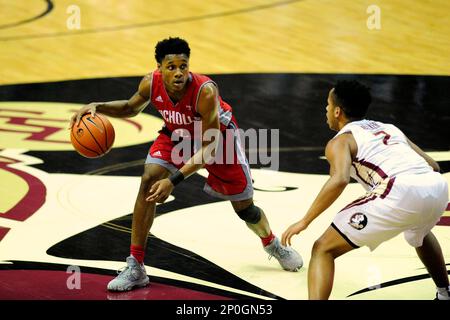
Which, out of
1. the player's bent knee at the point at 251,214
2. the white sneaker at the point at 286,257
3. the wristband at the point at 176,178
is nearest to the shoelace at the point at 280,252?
the white sneaker at the point at 286,257

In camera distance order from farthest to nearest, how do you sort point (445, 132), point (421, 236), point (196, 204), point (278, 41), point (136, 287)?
1. point (278, 41)
2. point (445, 132)
3. point (196, 204)
4. point (136, 287)
5. point (421, 236)

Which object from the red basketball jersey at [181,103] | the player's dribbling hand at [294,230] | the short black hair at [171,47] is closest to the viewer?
the player's dribbling hand at [294,230]

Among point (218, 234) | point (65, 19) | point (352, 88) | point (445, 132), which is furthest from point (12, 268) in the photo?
point (65, 19)

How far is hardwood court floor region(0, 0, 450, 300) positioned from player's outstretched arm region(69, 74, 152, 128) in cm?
109

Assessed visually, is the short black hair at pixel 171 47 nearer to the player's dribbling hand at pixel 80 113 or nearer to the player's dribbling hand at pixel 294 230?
the player's dribbling hand at pixel 80 113

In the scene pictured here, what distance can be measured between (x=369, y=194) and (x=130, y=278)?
1.74 meters

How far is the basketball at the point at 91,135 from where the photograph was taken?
20.1ft

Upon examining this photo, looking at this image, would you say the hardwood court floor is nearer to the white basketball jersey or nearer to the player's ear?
the white basketball jersey

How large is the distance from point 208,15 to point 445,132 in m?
5.97

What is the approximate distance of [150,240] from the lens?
6.91 meters

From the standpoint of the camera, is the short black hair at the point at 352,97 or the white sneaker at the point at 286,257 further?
the white sneaker at the point at 286,257

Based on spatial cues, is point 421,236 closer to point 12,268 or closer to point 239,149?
point 239,149

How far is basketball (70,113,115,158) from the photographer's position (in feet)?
20.1

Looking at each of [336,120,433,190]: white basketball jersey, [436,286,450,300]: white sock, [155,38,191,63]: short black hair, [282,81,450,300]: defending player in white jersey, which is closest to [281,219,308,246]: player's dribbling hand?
[282,81,450,300]: defending player in white jersey
